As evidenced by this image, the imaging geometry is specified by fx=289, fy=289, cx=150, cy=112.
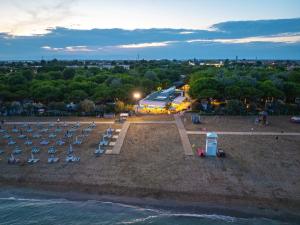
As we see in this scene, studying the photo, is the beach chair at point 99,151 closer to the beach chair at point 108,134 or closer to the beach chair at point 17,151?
the beach chair at point 108,134

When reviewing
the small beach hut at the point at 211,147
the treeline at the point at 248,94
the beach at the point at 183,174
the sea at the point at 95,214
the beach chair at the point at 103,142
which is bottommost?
the sea at the point at 95,214

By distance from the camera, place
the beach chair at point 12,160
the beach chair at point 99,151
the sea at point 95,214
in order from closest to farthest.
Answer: the sea at point 95,214
the beach chair at point 12,160
the beach chair at point 99,151

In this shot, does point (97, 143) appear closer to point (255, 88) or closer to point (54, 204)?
point (54, 204)

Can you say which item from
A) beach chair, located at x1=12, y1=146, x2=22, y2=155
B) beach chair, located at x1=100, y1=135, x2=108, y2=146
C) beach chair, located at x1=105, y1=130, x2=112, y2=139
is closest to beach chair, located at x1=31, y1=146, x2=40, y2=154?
beach chair, located at x1=12, y1=146, x2=22, y2=155

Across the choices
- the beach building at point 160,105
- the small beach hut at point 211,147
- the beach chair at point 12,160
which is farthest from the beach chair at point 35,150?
the beach building at point 160,105

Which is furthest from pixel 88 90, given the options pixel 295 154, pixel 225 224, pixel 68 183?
pixel 225 224

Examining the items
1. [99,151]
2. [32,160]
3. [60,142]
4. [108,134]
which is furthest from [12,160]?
[108,134]

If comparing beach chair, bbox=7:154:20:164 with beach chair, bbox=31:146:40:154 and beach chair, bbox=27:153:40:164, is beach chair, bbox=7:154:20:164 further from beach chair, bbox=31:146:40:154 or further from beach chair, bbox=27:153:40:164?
beach chair, bbox=31:146:40:154
